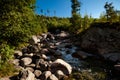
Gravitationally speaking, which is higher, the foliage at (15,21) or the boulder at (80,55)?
the foliage at (15,21)

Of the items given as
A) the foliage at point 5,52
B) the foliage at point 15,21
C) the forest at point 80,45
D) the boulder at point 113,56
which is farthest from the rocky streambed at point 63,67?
the foliage at point 15,21

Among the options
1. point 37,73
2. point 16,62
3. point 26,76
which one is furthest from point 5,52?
point 26,76

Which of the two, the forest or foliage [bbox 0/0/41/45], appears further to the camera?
foliage [bbox 0/0/41/45]

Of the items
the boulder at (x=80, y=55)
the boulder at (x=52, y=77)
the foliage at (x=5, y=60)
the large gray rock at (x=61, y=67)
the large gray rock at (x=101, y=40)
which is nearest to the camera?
the boulder at (x=52, y=77)

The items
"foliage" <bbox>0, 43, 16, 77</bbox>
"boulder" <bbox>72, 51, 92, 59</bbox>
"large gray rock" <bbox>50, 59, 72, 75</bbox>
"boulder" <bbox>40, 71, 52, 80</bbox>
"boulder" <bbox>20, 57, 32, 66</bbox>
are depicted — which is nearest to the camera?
"boulder" <bbox>40, 71, 52, 80</bbox>

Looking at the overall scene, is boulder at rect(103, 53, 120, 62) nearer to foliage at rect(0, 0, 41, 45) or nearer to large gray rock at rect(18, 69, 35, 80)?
foliage at rect(0, 0, 41, 45)

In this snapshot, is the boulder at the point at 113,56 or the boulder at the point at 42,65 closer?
the boulder at the point at 42,65

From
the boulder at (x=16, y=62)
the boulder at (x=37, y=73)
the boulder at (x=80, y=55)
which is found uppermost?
the boulder at (x=16, y=62)

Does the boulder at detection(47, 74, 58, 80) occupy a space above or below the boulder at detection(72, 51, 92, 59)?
above

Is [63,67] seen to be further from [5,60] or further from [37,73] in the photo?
[5,60]

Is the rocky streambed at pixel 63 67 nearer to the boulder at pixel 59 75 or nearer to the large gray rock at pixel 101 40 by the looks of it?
the boulder at pixel 59 75

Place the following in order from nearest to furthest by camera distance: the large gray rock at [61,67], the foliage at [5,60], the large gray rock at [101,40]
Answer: the large gray rock at [61,67]
the foliage at [5,60]
the large gray rock at [101,40]

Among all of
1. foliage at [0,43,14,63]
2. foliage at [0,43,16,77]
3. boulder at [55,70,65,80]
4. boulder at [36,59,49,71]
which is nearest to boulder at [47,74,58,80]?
boulder at [55,70,65,80]

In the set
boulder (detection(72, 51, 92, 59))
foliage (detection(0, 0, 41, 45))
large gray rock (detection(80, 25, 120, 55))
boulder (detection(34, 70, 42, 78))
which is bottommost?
boulder (detection(72, 51, 92, 59))
